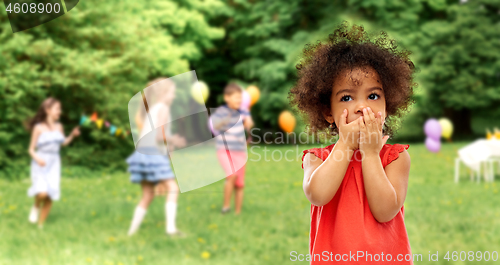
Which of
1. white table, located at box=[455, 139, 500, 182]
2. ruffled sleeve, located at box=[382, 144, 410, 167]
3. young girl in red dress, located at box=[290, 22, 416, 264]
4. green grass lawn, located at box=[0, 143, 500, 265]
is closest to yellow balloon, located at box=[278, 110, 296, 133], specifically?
green grass lawn, located at box=[0, 143, 500, 265]

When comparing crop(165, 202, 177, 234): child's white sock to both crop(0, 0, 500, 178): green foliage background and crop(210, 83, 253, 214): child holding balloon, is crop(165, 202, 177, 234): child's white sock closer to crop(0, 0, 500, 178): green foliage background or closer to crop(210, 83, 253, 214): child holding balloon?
crop(210, 83, 253, 214): child holding balloon

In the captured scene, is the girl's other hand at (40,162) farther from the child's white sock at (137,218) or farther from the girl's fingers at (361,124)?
the girl's fingers at (361,124)

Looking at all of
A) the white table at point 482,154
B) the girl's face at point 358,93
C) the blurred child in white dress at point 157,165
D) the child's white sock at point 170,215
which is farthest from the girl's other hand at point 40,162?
the white table at point 482,154

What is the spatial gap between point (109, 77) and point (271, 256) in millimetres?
7563

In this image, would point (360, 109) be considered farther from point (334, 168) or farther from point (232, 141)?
point (232, 141)

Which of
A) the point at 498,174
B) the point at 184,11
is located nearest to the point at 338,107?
the point at 498,174

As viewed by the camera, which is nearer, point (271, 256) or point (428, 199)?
point (271, 256)

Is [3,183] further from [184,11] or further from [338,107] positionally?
[184,11]

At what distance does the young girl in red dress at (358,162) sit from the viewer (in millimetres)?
1211

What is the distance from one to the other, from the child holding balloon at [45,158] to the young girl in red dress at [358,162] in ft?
13.3

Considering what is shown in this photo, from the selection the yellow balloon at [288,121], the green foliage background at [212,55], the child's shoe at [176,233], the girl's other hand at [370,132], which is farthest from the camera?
the yellow balloon at [288,121]

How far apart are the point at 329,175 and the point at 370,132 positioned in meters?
0.15

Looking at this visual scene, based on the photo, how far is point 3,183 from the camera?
7.96m

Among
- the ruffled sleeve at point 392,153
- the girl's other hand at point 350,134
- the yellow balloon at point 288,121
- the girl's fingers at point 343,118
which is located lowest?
the yellow balloon at point 288,121
